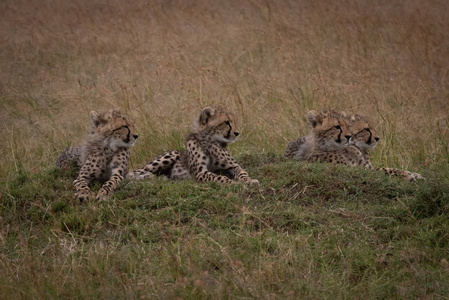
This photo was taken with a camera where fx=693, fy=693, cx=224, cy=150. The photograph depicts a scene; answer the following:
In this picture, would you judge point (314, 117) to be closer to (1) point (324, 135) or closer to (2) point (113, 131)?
(1) point (324, 135)

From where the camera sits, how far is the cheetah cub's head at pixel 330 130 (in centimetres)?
607

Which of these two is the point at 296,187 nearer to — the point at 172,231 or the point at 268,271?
the point at 172,231

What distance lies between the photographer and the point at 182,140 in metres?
6.77

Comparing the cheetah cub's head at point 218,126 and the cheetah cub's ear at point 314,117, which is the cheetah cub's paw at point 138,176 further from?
the cheetah cub's ear at point 314,117

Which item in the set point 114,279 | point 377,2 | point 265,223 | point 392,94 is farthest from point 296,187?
point 377,2

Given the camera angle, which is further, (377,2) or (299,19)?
(377,2)

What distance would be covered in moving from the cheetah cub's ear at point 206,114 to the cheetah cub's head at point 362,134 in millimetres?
1264

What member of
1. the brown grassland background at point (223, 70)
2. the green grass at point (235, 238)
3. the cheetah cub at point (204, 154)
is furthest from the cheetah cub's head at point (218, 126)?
the brown grassland background at point (223, 70)

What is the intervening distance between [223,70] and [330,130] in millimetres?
3175

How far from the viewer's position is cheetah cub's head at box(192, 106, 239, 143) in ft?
→ 19.3

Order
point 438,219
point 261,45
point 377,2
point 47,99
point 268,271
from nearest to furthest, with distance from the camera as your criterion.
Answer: point 268,271 < point 438,219 < point 47,99 < point 261,45 < point 377,2

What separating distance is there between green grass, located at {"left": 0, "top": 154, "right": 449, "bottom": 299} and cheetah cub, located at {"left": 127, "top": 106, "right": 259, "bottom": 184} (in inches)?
11.9

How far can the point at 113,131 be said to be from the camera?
567cm

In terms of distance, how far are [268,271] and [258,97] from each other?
169 inches
